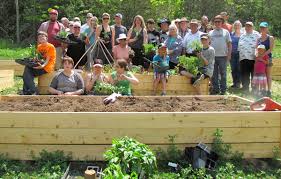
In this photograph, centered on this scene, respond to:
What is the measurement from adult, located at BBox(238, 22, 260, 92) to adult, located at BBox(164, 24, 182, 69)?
1503 mm

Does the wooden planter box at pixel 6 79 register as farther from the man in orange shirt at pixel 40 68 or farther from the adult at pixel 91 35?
the adult at pixel 91 35

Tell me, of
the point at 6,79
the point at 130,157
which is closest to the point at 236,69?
the point at 6,79

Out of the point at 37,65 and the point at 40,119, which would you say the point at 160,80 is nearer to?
the point at 37,65

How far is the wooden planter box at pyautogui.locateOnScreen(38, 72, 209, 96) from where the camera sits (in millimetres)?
9094

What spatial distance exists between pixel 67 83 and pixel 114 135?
244 centimetres

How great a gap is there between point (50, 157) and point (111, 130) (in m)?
0.84

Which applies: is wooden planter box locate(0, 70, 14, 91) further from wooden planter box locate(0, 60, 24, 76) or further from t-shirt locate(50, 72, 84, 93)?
t-shirt locate(50, 72, 84, 93)

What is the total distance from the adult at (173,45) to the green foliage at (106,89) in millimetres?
2610

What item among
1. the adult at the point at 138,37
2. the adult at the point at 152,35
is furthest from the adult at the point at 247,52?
the adult at the point at 138,37

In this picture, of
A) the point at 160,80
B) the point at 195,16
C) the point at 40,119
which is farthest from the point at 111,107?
the point at 195,16

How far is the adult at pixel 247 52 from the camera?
9.88 metres

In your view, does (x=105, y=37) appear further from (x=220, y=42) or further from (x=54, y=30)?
(x=220, y=42)

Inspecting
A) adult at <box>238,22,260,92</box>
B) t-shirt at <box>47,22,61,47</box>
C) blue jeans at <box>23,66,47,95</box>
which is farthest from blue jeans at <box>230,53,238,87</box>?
blue jeans at <box>23,66,47,95</box>

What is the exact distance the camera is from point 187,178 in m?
5.03
